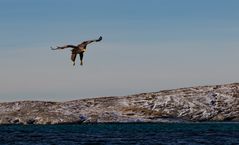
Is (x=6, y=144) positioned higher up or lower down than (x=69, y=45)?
lower down

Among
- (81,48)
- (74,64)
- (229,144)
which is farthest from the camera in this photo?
(229,144)

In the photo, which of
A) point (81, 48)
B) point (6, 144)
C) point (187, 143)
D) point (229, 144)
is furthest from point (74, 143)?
point (81, 48)

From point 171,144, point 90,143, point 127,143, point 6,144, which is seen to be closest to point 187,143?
point 171,144

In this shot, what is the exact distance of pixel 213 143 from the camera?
79125 mm

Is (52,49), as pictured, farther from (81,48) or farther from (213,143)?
(213,143)

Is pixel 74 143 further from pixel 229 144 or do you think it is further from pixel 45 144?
pixel 229 144

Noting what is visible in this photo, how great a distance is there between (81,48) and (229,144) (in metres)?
51.4

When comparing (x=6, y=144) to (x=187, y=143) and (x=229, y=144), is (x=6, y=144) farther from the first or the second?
(x=229, y=144)

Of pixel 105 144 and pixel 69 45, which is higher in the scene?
pixel 69 45

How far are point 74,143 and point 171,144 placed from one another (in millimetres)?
12609

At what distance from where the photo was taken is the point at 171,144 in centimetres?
7744

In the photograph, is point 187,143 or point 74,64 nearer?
point 74,64

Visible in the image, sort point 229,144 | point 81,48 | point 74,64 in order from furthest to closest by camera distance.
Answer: point 229,144, point 81,48, point 74,64

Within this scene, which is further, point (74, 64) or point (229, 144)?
point (229, 144)
